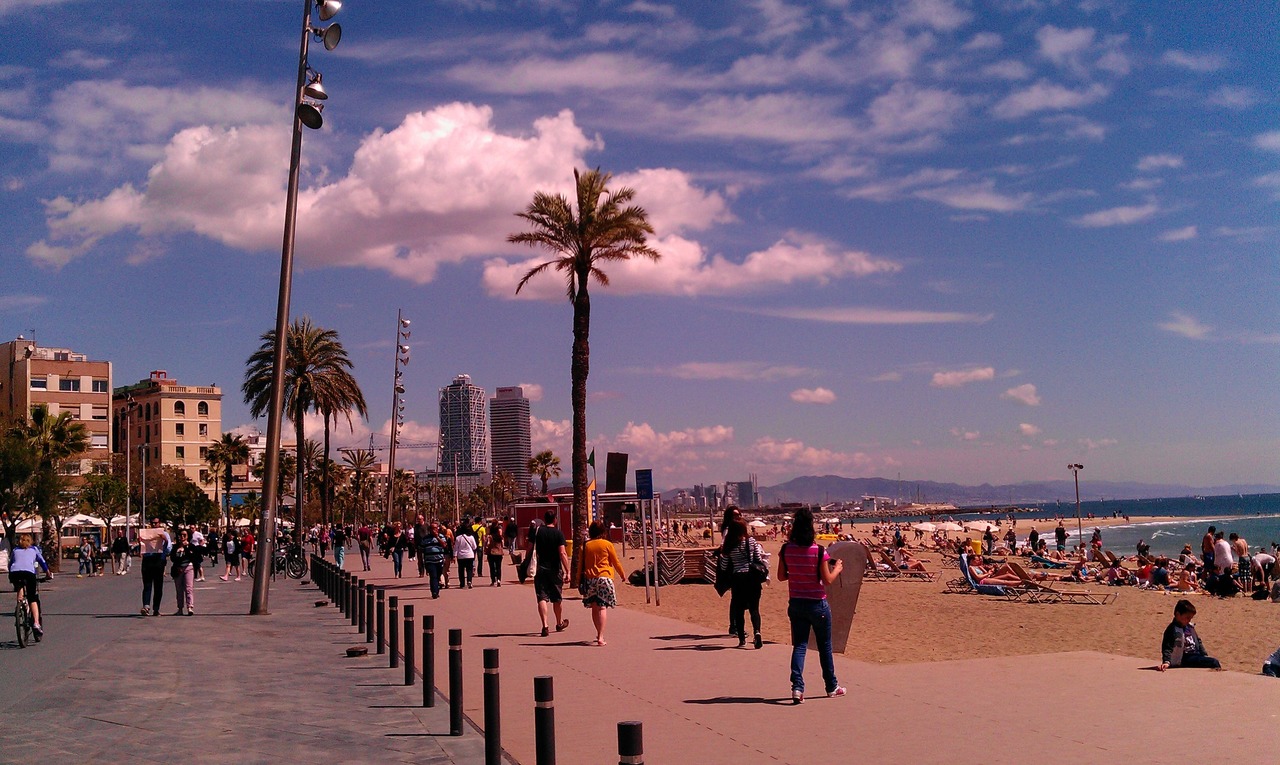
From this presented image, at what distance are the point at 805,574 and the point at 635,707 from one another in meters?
1.89

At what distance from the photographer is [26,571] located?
1494cm

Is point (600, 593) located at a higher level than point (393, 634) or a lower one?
higher

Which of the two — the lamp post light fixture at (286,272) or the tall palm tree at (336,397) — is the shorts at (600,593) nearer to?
the lamp post light fixture at (286,272)

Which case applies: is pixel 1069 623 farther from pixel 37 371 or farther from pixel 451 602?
pixel 37 371

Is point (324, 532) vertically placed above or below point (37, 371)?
below

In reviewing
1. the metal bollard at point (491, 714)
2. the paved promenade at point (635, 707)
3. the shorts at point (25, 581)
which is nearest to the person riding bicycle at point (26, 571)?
the shorts at point (25, 581)

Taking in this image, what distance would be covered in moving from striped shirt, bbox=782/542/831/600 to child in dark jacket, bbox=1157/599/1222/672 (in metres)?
3.84

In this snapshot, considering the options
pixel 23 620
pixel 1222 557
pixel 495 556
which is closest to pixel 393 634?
pixel 23 620

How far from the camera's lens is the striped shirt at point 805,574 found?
9453mm

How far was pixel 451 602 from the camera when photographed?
21.9 m

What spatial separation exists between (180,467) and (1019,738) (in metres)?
111

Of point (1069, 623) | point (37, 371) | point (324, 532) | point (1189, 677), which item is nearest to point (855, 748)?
point (1189, 677)

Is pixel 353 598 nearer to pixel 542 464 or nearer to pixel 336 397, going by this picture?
pixel 336 397

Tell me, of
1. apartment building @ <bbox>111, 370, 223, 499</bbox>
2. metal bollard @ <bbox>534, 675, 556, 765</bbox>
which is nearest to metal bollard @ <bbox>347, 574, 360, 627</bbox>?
metal bollard @ <bbox>534, 675, 556, 765</bbox>
